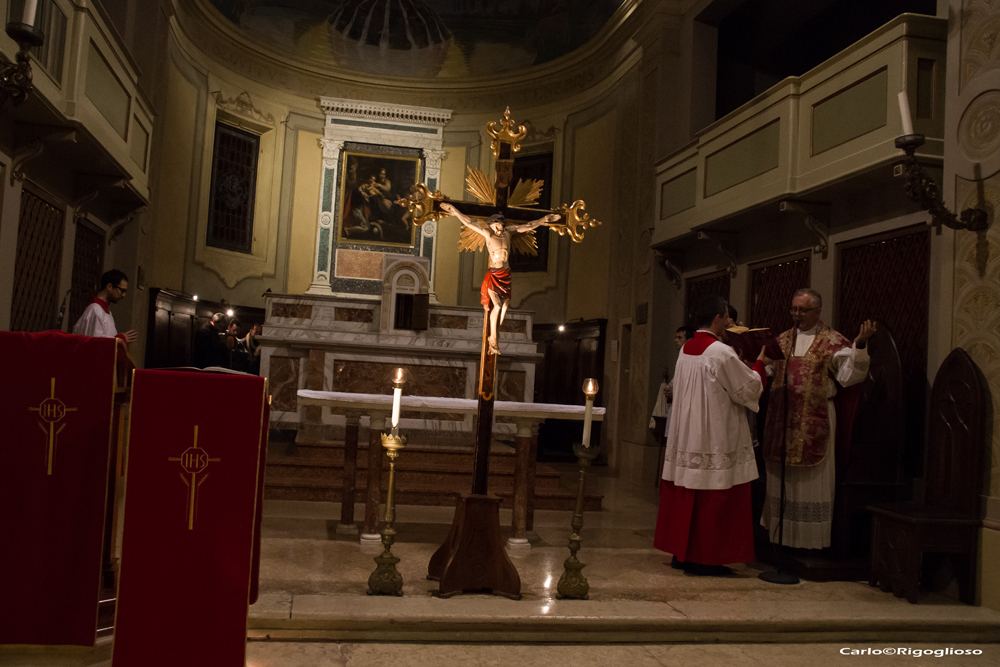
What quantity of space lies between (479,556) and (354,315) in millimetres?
5458

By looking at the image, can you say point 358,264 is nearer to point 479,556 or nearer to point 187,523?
point 479,556

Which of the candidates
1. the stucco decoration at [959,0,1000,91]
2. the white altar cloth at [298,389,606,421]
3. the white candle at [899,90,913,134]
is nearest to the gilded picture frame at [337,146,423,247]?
the white altar cloth at [298,389,606,421]

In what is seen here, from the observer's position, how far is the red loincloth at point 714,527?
4.69 metres

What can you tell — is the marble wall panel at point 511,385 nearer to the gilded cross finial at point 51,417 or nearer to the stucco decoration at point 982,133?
the stucco decoration at point 982,133

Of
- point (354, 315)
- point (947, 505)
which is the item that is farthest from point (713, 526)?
point (354, 315)

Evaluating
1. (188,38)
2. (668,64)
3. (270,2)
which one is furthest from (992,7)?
(270,2)

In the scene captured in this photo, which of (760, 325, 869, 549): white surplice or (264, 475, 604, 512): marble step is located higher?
(760, 325, 869, 549): white surplice

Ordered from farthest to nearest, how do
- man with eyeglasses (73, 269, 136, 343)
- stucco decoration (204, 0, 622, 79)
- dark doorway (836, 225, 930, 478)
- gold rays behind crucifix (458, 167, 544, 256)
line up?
stucco decoration (204, 0, 622, 79), man with eyeglasses (73, 269, 136, 343), dark doorway (836, 225, 930, 478), gold rays behind crucifix (458, 167, 544, 256)

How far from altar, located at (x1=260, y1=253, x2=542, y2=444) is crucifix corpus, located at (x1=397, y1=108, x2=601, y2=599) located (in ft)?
14.1

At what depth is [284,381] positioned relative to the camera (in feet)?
28.3

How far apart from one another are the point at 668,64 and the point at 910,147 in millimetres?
5656

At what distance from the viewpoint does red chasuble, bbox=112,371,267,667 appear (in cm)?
277

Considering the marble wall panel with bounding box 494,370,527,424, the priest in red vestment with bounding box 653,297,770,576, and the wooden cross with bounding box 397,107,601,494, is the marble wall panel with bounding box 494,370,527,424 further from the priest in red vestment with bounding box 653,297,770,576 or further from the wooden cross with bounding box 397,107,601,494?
the wooden cross with bounding box 397,107,601,494

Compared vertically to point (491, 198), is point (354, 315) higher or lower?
lower
